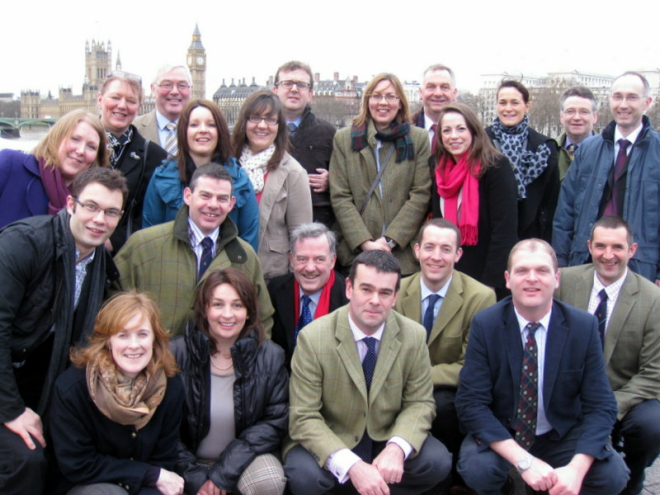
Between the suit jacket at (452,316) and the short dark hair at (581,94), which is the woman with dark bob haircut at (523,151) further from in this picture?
the suit jacket at (452,316)

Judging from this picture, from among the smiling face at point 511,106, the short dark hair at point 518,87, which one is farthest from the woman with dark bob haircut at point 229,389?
the short dark hair at point 518,87

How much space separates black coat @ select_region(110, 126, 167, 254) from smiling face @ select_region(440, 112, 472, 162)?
73.9 inches

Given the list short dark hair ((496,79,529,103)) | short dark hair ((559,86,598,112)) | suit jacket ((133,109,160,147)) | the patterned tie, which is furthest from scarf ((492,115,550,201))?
suit jacket ((133,109,160,147))

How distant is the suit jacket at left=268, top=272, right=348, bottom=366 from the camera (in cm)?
398

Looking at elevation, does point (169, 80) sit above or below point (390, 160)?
above

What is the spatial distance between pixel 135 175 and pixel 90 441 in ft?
5.98

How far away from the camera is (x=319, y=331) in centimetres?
338

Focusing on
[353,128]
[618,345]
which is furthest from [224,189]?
[618,345]

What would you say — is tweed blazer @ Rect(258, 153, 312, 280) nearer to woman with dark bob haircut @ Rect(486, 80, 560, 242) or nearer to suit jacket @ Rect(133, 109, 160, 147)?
suit jacket @ Rect(133, 109, 160, 147)

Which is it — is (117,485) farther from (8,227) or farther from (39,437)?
(8,227)

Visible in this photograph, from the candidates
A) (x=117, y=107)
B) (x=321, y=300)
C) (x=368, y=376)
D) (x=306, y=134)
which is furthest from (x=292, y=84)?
(x=368, y=376)

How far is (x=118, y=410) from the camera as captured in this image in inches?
115

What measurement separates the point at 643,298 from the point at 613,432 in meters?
0.76

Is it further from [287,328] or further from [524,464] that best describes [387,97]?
[524,464]
